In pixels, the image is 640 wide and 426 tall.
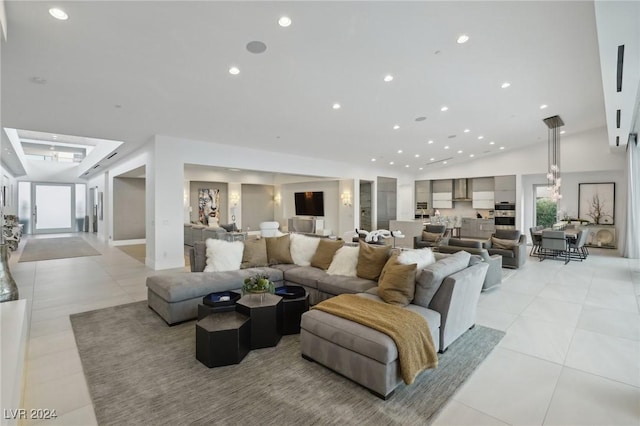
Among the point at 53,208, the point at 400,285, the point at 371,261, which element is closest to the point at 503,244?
the point at 371,261

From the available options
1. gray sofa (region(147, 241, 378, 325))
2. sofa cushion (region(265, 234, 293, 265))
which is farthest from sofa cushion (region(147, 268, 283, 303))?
sofa cushion (region(265, 234, 293, 265))

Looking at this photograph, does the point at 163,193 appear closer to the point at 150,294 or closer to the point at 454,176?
the point at 150,294

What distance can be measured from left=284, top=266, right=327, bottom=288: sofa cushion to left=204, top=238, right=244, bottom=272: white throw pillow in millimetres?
790

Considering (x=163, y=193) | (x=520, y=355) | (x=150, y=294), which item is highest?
(x=163, y=193)

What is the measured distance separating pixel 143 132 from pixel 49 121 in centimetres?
153

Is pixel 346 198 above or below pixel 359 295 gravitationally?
above

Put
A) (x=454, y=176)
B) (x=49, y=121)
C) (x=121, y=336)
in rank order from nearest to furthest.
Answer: (x=121, y=336) < (x=49, y=121) < (x=454, y=176)

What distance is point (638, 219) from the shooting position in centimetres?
825

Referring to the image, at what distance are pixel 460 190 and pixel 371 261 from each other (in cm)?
1123

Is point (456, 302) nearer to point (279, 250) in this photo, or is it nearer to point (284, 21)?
point (279, 250)

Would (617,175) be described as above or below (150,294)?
above

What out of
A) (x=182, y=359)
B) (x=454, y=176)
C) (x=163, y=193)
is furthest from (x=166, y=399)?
(x=454, y=176)

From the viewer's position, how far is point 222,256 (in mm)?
4457

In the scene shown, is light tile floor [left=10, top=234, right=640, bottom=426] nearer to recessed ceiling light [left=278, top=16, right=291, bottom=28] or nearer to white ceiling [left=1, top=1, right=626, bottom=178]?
white ceiling [left=1, top=1, right=626, bottom=178]
